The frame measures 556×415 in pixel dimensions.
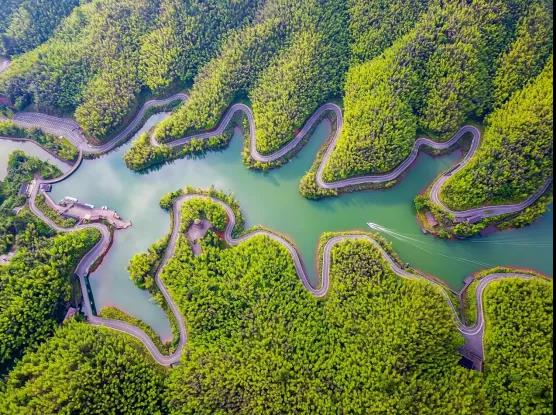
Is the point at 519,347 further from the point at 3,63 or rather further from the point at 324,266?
the point at 3,63

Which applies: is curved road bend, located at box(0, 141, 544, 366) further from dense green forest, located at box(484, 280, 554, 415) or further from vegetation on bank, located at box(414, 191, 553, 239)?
vegetation on bank, located at box(414, 191, 553, 239)

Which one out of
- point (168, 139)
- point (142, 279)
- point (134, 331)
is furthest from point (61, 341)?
point (168, 139)

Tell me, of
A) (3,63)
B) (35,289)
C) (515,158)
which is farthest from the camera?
(3,63)

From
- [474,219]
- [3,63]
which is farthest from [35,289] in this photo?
[474,219]

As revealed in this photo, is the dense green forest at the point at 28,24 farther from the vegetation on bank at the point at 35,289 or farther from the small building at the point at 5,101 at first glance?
the vegetation on bank at the point at 35,289

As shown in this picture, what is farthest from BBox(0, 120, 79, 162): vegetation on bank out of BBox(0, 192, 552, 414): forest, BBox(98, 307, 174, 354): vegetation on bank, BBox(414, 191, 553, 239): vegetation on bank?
BBox(414, 191, 553, 239): vegetation on bank

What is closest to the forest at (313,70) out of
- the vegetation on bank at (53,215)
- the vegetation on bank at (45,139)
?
the vegetation on bank at (45,139)

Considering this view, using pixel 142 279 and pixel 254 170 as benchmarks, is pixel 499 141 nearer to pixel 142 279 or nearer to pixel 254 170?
pixel 254 170
